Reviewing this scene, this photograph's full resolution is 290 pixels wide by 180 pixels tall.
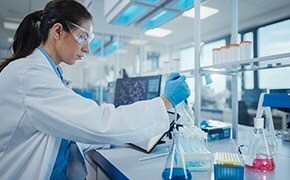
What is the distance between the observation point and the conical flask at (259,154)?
75 cm

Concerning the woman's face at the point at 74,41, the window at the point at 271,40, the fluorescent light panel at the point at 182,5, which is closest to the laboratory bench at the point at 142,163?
the woman's face at the point at 74,41

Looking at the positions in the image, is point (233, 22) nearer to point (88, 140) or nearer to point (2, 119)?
point (88, 140)

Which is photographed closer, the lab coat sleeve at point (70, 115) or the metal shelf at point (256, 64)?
the lab coat sleeve at point (70, 115)

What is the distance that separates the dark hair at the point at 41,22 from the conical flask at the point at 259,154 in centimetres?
86

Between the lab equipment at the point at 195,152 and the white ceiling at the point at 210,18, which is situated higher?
the white ceiling at the point at 210,18

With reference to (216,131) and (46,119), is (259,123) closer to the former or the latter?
(216,131)

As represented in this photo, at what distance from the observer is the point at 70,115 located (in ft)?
2.16

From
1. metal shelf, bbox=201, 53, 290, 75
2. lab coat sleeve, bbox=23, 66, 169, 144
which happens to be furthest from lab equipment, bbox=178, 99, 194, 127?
lab coat sleeve, bbox=23, 66, 169, 144

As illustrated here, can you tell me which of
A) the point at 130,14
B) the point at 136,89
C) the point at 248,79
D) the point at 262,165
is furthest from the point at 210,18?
the point at 262,165

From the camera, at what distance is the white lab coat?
2.18ft

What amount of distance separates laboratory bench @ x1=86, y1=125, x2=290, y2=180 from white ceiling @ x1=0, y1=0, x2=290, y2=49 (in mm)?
1523

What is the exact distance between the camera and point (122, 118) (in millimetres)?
716

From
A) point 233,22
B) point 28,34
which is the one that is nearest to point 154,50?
point 233,22

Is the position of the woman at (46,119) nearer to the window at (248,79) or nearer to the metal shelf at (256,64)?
the metal shelf at (256,64)
